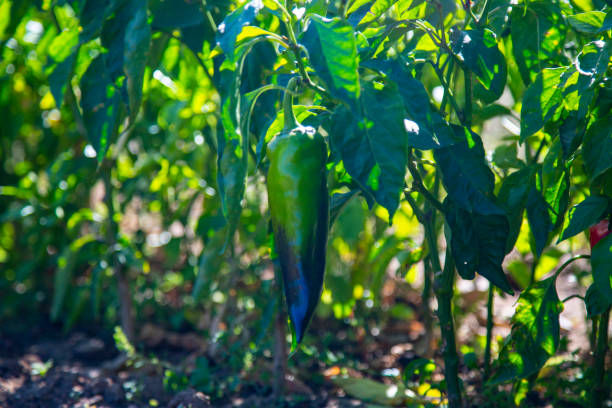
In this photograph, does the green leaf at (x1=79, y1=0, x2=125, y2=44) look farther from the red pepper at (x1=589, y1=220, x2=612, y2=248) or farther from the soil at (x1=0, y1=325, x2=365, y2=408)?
the red pepper at (x1=589, y1=220, x2=612, y2=248)

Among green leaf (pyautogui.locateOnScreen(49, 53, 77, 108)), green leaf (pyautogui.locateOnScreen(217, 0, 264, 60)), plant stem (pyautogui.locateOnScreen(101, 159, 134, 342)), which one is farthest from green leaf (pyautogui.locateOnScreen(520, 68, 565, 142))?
plant stem (pyautogui.locateOnScreen(101, 159, 134, 342))

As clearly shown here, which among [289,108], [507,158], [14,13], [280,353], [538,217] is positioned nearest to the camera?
[289,108]

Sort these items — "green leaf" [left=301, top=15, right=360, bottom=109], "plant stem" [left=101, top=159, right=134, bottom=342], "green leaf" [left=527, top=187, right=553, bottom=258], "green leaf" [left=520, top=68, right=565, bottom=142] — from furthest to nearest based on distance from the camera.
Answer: "plant stem" [left=101, top=159, right=134, bottom=342], "green leaf" [left=527, top=187, right=553, bottom=258], "green leaf" [left=520, top=68, right=565, bottom=142], "green leaf" [left=301, top=15, right=360, bottom=109]

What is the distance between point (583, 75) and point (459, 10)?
1.59 feet

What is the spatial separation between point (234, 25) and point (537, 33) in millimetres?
648

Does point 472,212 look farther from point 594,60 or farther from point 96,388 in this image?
point 96,388

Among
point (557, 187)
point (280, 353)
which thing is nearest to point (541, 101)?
point (557, 187)

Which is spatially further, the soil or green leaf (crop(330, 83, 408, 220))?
the soil

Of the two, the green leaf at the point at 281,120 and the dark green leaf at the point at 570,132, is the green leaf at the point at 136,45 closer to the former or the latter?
the green leaf at the point at 281,120

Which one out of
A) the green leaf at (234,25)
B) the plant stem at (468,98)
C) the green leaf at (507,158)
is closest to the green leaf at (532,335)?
the green leaf at (507,158)

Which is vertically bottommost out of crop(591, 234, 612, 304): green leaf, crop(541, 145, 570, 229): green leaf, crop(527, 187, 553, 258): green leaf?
crop(591, 234, 612, 304): green leaf

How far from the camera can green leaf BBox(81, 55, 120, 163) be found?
4.49ft

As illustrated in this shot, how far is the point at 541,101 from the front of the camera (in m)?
1.10

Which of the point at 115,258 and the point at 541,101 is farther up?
the point at 541,101
